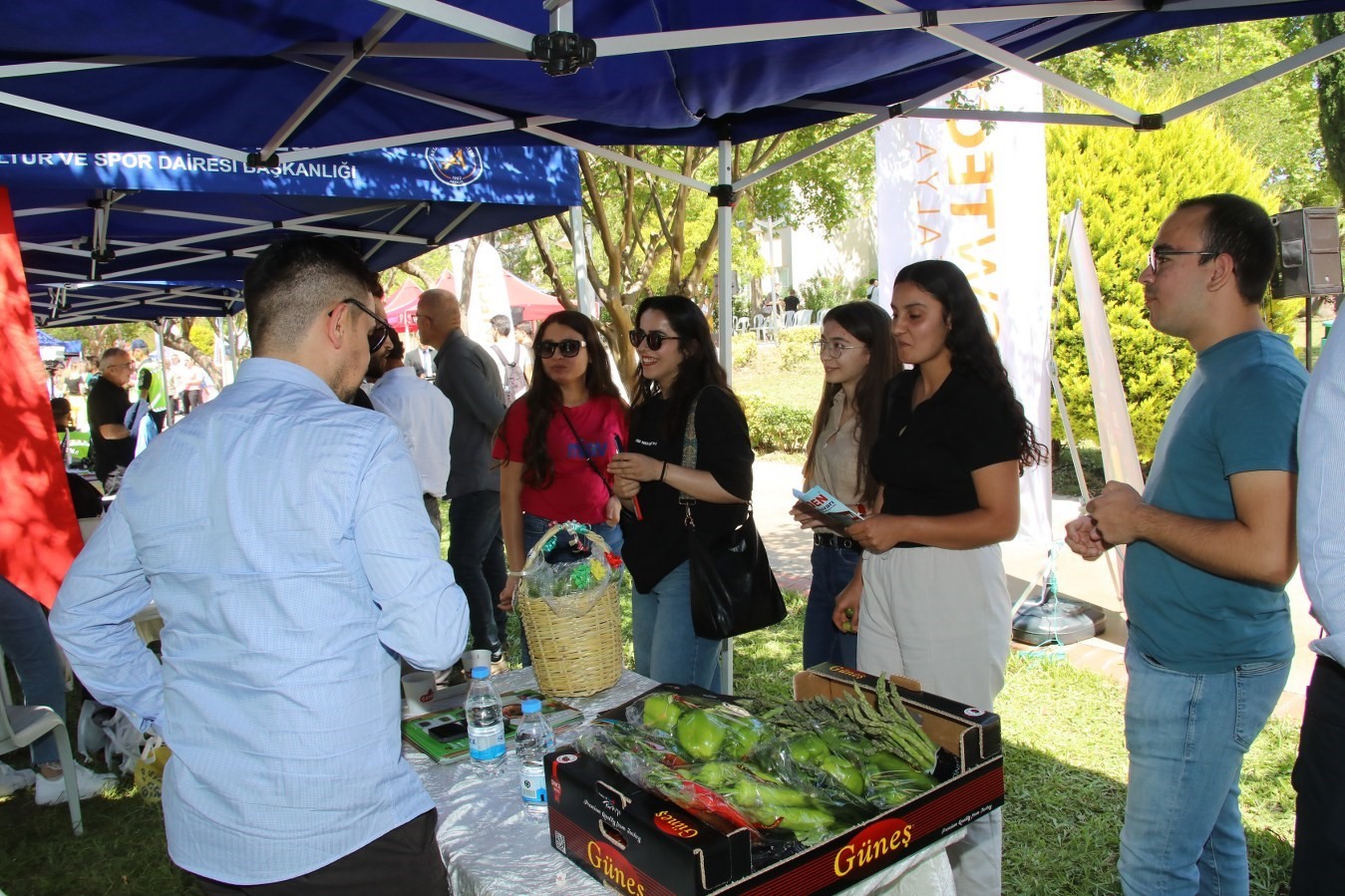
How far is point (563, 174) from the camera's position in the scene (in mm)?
5102

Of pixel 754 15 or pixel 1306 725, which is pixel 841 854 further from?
pixel 754 15

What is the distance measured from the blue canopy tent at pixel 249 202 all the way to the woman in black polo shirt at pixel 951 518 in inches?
118

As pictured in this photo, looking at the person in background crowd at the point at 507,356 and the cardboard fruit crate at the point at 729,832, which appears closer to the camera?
the cardboard fruit crate at the point at 729,832

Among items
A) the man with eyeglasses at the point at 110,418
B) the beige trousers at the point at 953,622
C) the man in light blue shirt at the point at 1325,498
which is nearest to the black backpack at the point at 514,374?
the man with eyeglasses at the point at 110,418

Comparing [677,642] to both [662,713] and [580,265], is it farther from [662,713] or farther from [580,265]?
[580,265]

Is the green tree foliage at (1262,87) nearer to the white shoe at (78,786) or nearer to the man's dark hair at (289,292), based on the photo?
the white shoe at (78,786)

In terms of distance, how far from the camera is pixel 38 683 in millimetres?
4164

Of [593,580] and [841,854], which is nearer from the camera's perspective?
[841,854]

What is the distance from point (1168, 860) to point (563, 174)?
4269 millimetres

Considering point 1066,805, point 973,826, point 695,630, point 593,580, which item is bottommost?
point 1066,805

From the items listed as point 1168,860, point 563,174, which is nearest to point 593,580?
point 1168,860

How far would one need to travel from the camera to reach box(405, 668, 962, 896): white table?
64.9 inches

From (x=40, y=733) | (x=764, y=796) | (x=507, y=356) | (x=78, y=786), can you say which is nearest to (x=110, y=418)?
(x=507, y=356)

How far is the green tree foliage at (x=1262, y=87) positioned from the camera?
2202cm
